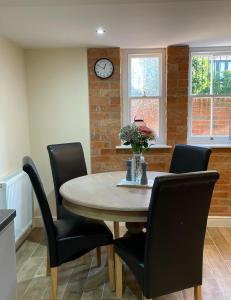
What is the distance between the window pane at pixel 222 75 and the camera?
3.55m

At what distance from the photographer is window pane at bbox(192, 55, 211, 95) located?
3.56 m

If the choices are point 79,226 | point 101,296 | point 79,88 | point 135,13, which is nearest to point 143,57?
point 79,88

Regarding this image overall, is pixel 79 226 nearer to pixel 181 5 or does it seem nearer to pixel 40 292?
pixel 40 292

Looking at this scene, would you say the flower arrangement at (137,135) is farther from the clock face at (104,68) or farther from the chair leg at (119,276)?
the clock face at (104,68)

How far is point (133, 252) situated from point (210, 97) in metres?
2.33

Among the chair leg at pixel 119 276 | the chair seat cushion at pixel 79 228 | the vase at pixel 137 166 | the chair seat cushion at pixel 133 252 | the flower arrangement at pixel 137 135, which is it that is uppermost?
the flower arrangement at pixel 137 135

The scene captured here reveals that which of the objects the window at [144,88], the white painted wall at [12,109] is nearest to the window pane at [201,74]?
the window at [144,88]

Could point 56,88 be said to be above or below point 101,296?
above

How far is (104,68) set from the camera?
11.2ft

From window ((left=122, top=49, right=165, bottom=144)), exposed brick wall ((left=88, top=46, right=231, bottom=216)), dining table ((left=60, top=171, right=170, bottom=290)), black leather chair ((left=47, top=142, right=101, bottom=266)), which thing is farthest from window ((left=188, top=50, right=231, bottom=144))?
black leather chair ((left=47, top=142, right=101, bottom=266))

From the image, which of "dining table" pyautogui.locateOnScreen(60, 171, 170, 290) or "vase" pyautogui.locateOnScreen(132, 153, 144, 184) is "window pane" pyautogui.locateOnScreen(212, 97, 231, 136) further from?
"vase" pyautogui.locateOnScreen(132, 153, 144, 184)

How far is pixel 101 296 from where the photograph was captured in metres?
2.27

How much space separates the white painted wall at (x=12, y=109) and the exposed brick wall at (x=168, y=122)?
772 mm

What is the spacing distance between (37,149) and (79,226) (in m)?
1.54
